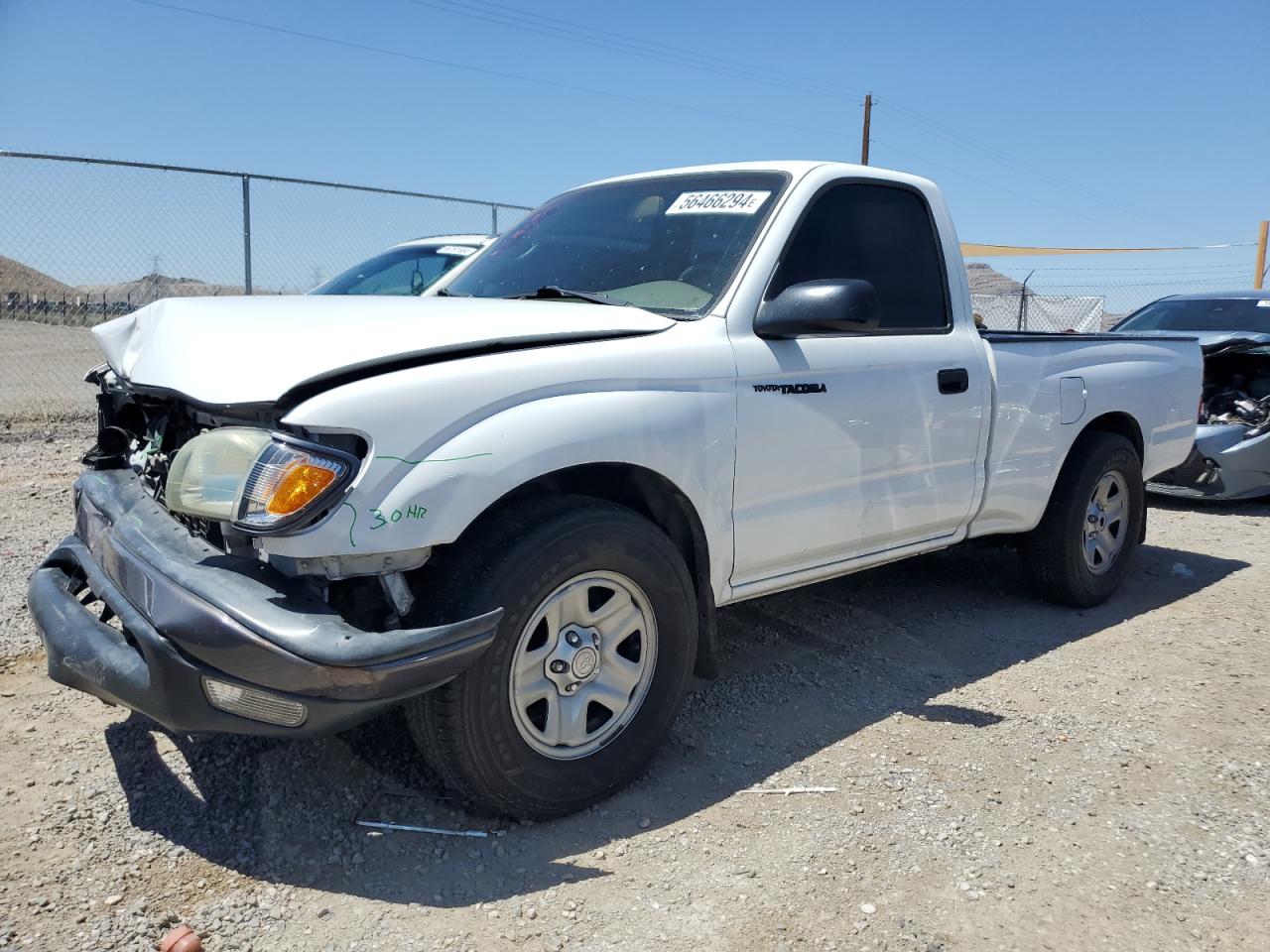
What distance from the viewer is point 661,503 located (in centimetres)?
308

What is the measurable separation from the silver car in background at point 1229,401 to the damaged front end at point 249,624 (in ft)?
20.1

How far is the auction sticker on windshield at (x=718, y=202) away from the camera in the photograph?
3510mm

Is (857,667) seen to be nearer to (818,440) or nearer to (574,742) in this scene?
(818,440)

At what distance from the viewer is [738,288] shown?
3.23 m

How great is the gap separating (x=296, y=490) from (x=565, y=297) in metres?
1.42

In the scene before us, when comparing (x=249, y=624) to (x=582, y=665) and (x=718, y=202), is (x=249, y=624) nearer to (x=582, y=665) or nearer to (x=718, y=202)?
(x=582, y=665)

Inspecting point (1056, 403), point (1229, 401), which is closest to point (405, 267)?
point (1056, 403)

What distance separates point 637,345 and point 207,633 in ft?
4.61

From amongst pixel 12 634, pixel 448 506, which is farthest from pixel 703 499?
pixel 12 634

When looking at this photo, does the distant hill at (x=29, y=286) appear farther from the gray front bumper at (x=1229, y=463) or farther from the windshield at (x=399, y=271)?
the gray front bumper at (x=1229, y=463)

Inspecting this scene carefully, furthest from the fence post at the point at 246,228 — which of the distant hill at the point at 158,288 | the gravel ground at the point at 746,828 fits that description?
the gravel ground at the point at 746,828

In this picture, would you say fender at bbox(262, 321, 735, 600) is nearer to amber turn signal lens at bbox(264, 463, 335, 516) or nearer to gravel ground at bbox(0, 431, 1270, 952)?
amber turn signal lens at bbox(264, 463, 335, 516)

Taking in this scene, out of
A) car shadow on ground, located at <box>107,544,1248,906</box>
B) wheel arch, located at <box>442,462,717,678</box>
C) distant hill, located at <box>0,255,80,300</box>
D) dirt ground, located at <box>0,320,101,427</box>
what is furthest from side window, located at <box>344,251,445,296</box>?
distant hill, located at <box>0,255,80,300</box>

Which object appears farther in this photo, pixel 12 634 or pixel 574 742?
pixel 12 634
